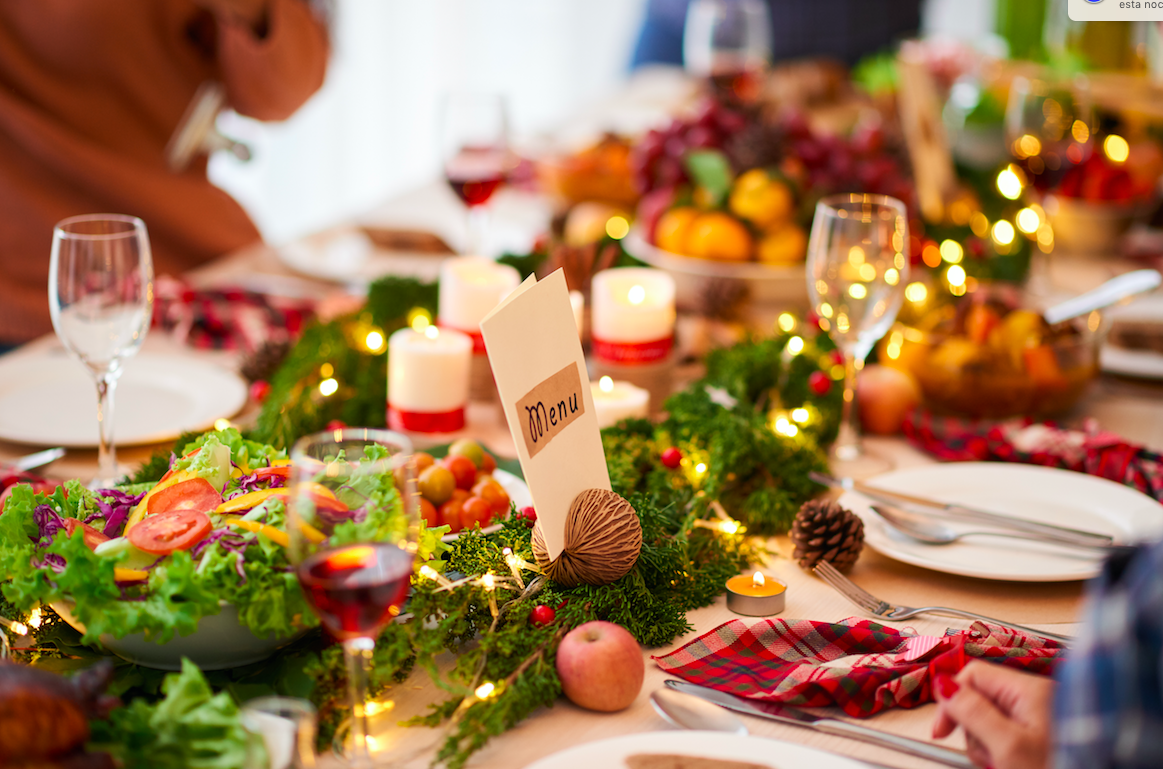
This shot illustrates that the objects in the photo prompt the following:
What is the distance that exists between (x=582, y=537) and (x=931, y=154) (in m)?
1.44

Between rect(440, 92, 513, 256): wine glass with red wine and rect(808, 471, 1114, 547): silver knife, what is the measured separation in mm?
743

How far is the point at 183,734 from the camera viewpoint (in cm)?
57

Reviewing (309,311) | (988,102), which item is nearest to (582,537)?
(309,311)

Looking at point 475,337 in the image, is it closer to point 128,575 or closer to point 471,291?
point 471,291

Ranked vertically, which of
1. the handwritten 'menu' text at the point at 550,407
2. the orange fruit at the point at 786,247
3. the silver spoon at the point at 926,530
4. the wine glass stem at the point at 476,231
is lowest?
the silver spoon at the point at 926,530

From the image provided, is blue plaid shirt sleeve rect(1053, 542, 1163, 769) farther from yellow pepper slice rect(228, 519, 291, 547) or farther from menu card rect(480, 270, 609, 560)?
yellow pepper slice rect(228, 519, 291, 547)

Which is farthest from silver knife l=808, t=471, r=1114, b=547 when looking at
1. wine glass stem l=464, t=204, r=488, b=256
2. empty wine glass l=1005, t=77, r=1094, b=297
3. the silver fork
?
empty wine glass l=1005, t=77, r=1094, b=297

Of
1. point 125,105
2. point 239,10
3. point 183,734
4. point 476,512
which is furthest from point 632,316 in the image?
point 125,105

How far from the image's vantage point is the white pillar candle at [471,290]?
120cm

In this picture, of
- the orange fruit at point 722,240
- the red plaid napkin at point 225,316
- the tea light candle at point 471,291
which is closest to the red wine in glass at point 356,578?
the tea light candle at point 471,291

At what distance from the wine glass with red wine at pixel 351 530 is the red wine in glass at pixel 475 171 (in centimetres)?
101

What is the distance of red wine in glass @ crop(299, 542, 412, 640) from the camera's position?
55 cm

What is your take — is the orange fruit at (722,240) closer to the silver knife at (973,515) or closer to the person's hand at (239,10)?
the silver knife at (973,515)

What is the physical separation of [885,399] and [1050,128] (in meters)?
0.77
